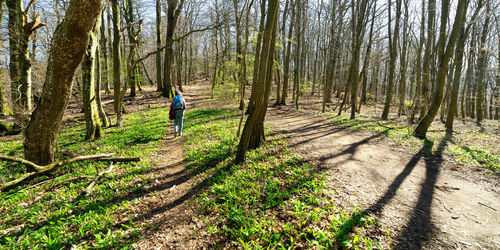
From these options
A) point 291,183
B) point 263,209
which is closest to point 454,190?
point 291,183

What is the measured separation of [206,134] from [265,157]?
368cm

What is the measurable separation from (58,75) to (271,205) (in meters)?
5.17

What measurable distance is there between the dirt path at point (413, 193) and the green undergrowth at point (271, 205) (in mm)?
550

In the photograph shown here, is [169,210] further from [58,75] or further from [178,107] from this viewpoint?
[178,107]

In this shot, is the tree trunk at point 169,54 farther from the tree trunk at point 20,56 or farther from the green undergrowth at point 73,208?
the green undergrowth at point 73,208

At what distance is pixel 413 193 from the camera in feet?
15.3

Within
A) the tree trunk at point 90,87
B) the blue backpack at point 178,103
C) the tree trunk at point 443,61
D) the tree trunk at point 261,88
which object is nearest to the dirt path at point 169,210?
the tree trunk at point 261,88

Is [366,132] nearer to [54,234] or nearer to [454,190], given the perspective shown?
[454,190]

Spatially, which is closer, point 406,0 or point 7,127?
point 7,127

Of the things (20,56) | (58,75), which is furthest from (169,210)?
(20,56)

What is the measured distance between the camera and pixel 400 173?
5.75 m

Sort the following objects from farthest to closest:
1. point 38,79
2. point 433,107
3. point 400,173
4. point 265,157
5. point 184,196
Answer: point 38,79, point 433,107, point 265,157, point 400,173, point 184,196

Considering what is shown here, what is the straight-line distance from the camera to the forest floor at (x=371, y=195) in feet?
11.1

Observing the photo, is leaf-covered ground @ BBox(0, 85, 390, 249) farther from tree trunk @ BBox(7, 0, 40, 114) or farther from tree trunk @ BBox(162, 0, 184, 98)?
tree trunk @ BBox(162, 0, 184, 98)
